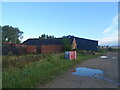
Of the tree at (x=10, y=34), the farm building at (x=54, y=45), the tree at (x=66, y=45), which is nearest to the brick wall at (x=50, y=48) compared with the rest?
the farm building at (x=54, y=45)

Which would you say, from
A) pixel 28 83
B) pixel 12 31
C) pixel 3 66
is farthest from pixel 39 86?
pixel 12 31

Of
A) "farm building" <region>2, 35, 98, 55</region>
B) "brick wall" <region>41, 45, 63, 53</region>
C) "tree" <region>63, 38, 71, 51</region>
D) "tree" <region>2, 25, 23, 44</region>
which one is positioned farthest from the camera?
"tree" <region>2, 25, 23, 44</region>

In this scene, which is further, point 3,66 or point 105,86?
point 3,66

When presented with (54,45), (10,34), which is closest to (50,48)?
(54,45)

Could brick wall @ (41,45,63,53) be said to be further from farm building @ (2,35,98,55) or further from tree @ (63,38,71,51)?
tree @ (63,38,71,51)

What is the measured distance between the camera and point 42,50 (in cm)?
2300

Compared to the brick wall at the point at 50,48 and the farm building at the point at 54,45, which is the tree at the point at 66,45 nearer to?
the farm building at the point at 54,45

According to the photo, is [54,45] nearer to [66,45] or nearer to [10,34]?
[66,45]

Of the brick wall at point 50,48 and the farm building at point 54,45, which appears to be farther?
the brick wall at point 50,48

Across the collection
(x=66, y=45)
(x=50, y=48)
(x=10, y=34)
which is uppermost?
(x=10, y=34)

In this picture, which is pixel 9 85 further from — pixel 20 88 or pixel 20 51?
pixel 20 51

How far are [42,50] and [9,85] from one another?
61.3ft

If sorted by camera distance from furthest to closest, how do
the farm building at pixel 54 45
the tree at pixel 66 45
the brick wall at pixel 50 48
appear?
the tree at pixel 66 45 → the brick wall at pixel 50 48 → the farm building at pixel 54 45

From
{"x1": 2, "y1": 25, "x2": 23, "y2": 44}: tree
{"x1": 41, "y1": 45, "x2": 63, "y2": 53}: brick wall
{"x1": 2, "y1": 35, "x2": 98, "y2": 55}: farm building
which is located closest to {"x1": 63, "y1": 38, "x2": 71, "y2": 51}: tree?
{"x1": 2, "y1": 35, "x2": 98, "y2": 55}: farm building
